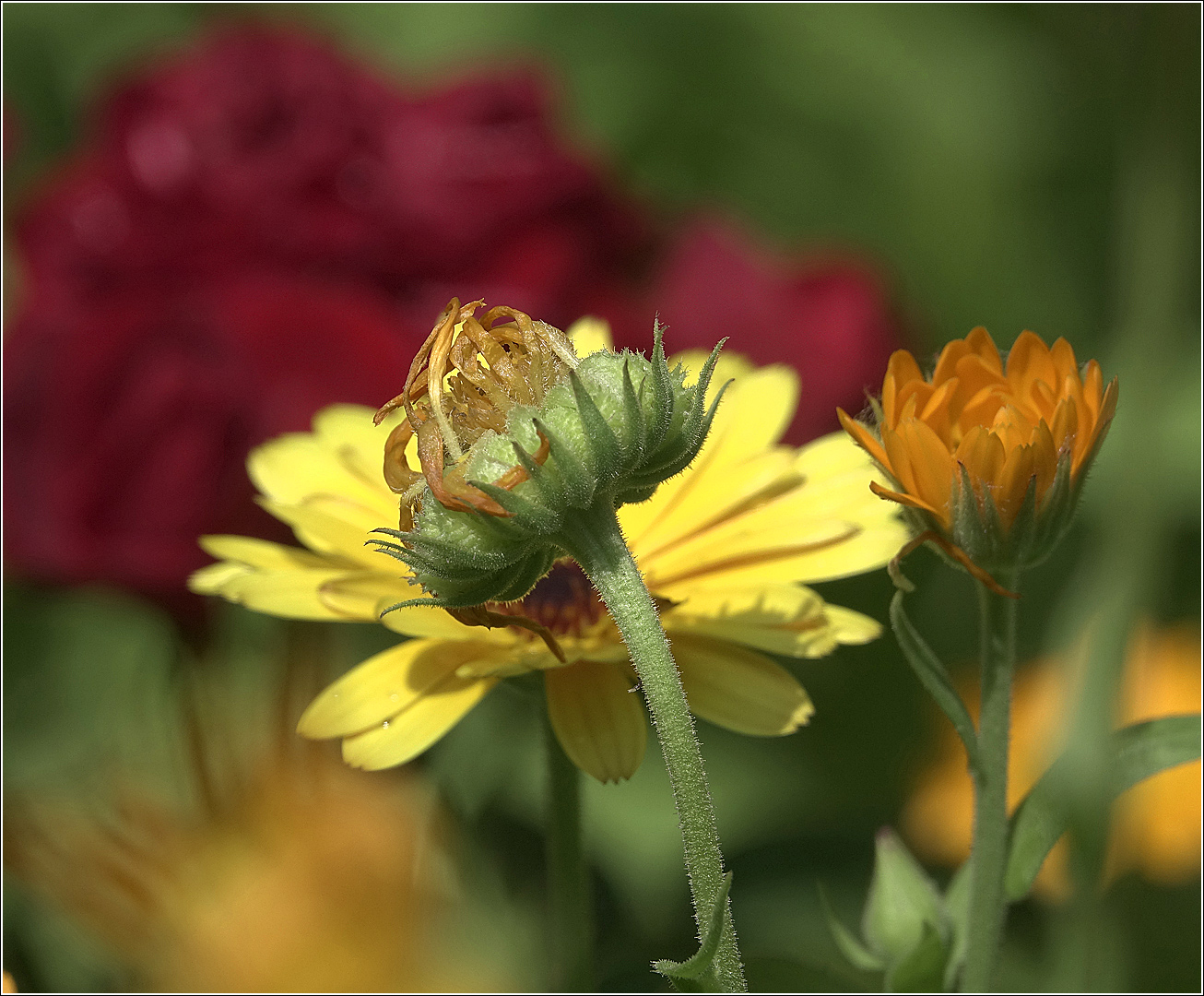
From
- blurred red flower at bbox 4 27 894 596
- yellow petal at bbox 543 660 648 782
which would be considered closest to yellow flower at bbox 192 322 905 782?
yellow petal at bbox 543 660 648 782

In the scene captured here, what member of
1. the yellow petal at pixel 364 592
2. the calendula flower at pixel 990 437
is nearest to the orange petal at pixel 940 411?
the calendula flower at pixel 990 437

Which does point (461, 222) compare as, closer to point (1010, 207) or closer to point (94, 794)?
point (94, 794)

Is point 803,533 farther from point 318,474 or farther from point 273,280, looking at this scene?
point 273,280

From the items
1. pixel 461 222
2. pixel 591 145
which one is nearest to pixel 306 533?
pixel 461 222

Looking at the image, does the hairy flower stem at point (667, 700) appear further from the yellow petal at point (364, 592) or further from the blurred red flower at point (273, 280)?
the blurred red flower at point (273, 280)

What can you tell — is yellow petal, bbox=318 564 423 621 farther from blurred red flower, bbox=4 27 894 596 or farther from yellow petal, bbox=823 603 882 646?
blurred red flower, bbox=4 27 894 596

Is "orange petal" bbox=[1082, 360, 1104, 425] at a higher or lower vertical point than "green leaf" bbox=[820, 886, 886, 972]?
higher

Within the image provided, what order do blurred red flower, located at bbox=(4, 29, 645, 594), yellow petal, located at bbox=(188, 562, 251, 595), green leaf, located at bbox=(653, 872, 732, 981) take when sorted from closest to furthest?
green leaf, located at bbox=(653, 872, 732, 981) < yellow petal, located at bbox=(188, 562, 251, 595) < blurred red flower, located at bbox=(4, 29, 645, 594)
